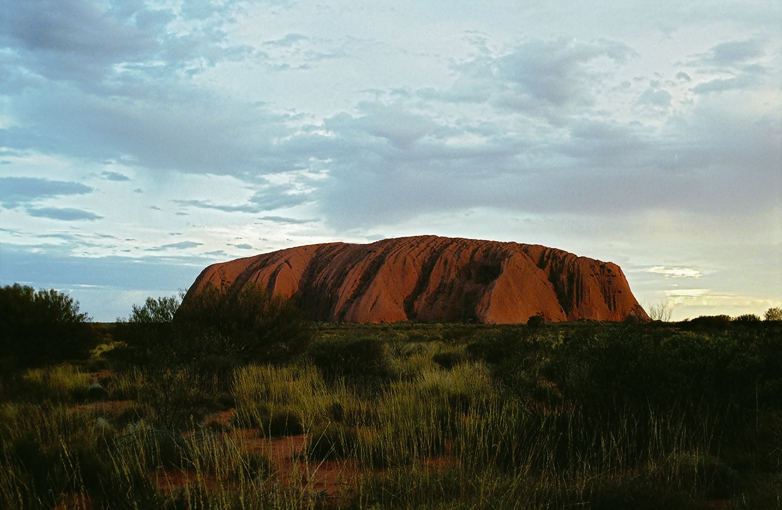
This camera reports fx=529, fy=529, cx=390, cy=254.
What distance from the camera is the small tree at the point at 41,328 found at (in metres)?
8.84

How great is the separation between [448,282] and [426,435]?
57730mm

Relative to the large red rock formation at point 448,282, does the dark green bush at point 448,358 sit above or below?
below

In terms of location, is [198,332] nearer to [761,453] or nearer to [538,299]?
[761,453]

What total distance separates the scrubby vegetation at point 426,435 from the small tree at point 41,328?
707mm

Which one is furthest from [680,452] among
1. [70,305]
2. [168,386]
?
[70,305]

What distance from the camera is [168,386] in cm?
848

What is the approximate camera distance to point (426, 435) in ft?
19.1

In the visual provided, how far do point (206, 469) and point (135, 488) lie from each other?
2.34 feet

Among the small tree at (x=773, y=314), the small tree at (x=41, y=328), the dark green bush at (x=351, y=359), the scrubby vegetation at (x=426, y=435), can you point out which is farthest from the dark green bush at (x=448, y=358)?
the small tree at (x=773, y=314)

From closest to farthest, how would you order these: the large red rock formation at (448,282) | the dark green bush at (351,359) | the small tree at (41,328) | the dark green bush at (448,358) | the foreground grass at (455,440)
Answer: the foreground grass at (455,440) < the small tree at (41,328) < the dark green bush at (351,359) < the dark green bush at (448,358) < the large red rock formation at (448,282)

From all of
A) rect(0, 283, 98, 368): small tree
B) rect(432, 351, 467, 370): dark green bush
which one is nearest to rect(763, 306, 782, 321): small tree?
rect(432, 351, 467, 370): dark green bush

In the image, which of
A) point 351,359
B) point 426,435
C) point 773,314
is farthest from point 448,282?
point 426,435

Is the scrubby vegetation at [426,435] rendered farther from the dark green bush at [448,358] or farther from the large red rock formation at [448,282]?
the large red rock formation at [448,282]

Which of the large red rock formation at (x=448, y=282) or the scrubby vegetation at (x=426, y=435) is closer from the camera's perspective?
the scrubby vegetation at (x=426, y=435)
